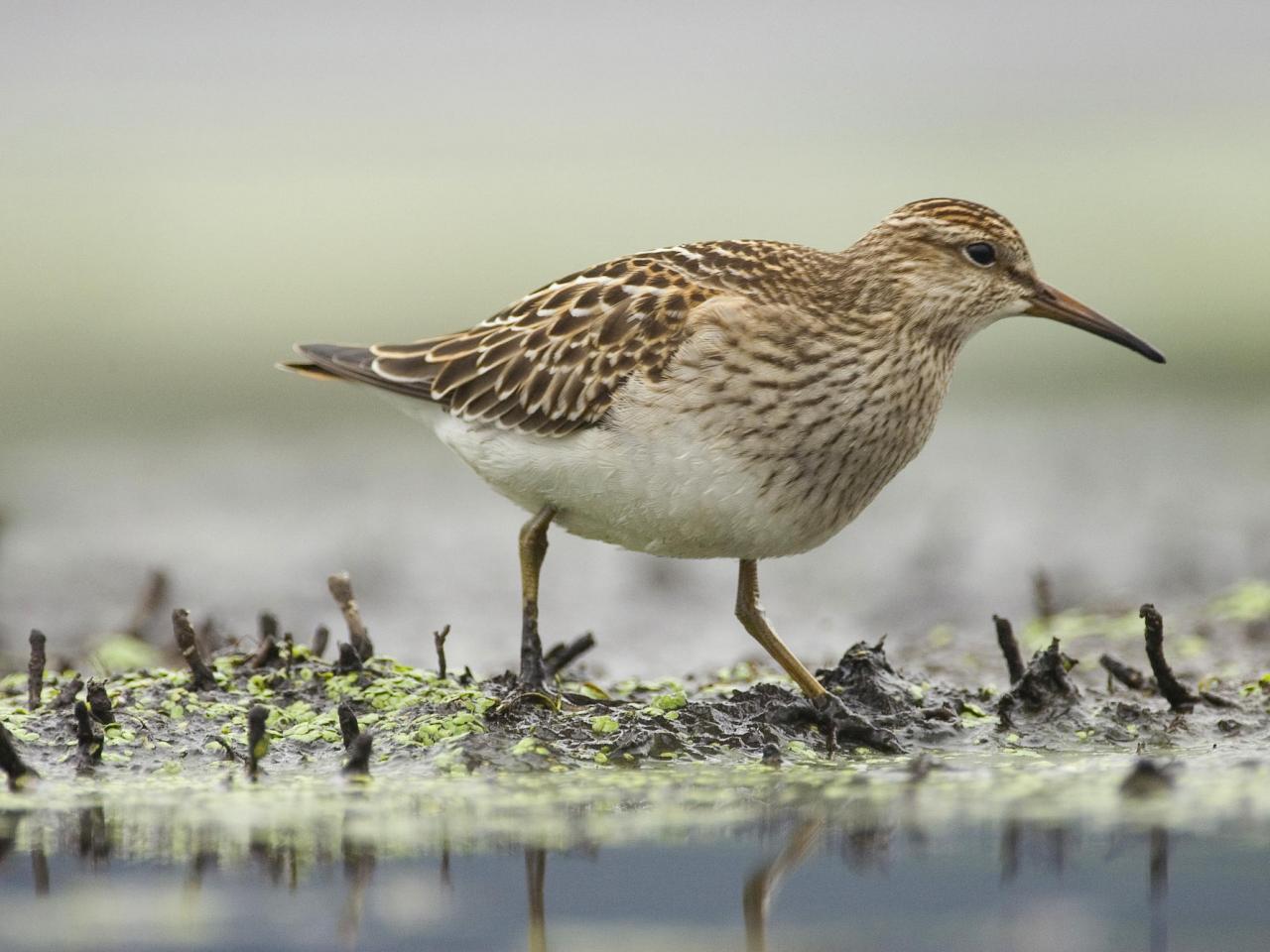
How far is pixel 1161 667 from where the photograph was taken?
738 cm

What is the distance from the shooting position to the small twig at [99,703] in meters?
7.00

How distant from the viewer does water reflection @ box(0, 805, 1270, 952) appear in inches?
197

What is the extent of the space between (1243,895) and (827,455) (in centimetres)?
242

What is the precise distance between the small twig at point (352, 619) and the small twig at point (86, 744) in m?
1.27

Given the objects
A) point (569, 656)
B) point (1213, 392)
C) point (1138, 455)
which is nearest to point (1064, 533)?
point (1138, 455)

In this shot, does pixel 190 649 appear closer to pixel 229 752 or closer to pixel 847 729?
pixel 229 752

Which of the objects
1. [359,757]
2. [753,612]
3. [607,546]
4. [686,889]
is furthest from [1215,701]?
[607,546]

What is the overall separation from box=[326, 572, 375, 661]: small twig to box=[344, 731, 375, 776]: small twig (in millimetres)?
1088

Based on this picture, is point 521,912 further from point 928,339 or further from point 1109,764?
point 928,339

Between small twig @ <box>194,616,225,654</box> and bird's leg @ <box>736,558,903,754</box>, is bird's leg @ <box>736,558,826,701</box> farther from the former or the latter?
small twig @ <box>194,616,225,654</box>

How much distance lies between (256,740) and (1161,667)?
355 cm

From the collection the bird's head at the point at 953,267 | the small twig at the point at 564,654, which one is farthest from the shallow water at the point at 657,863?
the bird's head at the point at 953,267

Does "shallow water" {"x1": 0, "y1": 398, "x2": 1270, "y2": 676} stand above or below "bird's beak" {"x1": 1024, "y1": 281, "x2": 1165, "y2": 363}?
below

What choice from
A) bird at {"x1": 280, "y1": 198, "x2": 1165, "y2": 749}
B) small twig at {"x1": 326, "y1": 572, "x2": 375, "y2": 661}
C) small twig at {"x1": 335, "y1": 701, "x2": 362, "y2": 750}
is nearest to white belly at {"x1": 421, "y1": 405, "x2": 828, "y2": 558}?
bird at {"x1": 280, "y1": 198, "x2": 1165, "y2": 749}
